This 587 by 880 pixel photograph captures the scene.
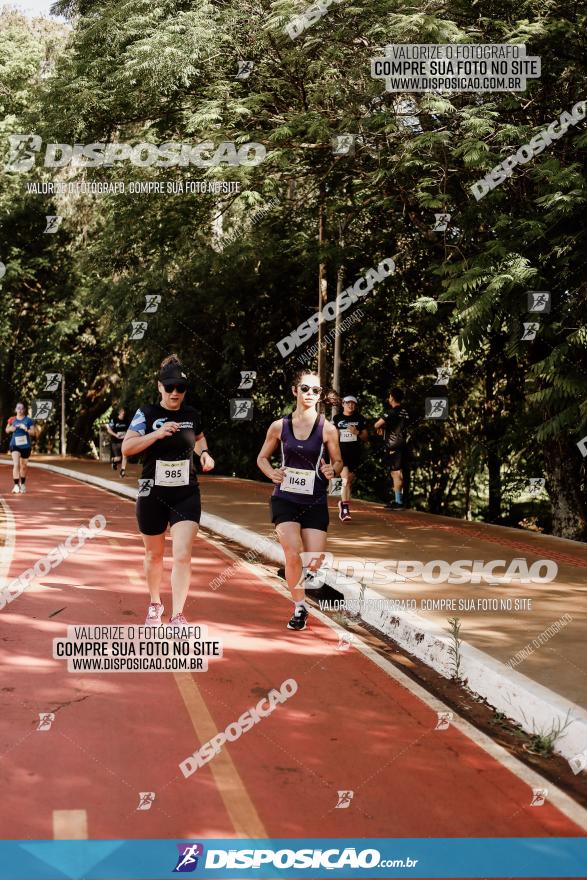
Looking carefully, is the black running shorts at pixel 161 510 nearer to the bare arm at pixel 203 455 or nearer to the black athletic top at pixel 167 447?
the black athletic top at pixel 167 447

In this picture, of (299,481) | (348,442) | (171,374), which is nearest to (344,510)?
(348,442)

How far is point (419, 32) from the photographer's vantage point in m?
12.0

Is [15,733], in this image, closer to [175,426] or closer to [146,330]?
[175,426]

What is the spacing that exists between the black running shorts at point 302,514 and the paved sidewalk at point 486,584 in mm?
1191

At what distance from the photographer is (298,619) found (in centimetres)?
781

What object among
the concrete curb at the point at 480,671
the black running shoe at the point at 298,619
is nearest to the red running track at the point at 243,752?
the black running shoe at the point at 298,619

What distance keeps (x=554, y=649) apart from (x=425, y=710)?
4.66ft

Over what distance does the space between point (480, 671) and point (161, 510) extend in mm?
2638

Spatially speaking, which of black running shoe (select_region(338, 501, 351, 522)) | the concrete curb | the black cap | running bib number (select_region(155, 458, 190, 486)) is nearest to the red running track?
the concrete curb

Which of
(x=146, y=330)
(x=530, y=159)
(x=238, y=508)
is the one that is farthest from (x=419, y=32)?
(x=146, y=330)

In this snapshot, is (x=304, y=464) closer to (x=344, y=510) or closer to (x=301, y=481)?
(x=301, y=481)

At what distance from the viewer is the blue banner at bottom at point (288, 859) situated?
3787mm

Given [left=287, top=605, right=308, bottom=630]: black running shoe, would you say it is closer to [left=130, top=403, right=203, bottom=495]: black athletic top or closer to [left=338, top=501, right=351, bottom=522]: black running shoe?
[left=130, top=403, right=203, bottom=495]: black athletic top

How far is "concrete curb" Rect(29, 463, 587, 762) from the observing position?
17.2ft
